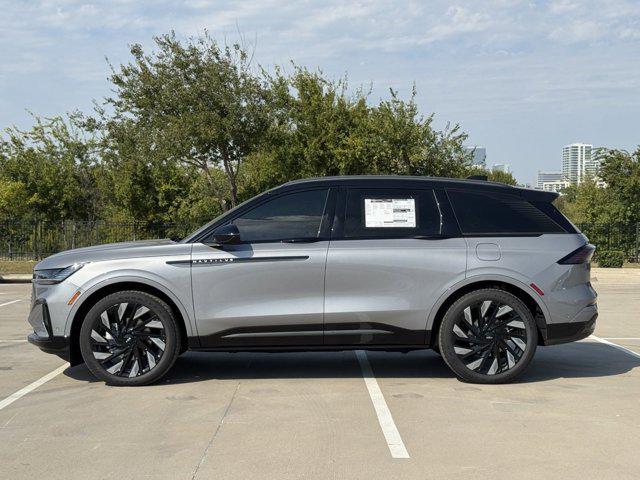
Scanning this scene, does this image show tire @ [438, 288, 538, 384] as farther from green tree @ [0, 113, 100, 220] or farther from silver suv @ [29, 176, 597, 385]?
green tree @ [0, 113, 100, 220]

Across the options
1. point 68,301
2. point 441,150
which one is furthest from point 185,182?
point 68,301

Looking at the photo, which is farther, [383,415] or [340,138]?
[340,138]

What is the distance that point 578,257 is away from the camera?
22.4ft

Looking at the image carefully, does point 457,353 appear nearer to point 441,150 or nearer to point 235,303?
point 235,303

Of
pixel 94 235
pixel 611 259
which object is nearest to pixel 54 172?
pixel 94 235

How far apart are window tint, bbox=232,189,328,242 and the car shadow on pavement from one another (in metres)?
1.39

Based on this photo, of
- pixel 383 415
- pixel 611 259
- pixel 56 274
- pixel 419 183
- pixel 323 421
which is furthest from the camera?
pixel 611 259

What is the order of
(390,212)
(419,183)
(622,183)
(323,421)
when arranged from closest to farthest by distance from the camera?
(323,421), (390,212), (419,183), (622,183)

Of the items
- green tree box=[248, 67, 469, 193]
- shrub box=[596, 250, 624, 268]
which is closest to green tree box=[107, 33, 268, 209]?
green tree box=[248, 67, 469, 193]

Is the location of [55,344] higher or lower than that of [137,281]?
lower

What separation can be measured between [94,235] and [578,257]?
23332mm

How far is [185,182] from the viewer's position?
32844 millimetres

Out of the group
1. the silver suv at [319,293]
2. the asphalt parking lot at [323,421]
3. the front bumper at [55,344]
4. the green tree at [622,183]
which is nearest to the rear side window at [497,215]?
the silver suv at [319,293]

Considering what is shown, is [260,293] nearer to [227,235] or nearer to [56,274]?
[227,235]
